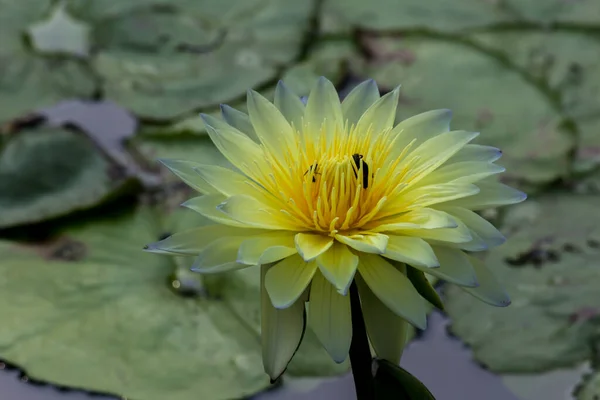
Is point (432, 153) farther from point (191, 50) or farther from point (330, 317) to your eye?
point (191, 50)

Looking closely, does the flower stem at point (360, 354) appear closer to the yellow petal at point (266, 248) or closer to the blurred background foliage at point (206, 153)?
the yellow petal at point (266, 248)

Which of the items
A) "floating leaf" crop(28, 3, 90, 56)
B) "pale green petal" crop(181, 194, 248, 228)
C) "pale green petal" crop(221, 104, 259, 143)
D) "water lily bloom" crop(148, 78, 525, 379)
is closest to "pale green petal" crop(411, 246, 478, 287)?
"water lily bloom" crop(148, 78, 525, 379)

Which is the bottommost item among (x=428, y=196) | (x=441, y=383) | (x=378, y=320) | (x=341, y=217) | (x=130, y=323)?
(x=130, y=323)

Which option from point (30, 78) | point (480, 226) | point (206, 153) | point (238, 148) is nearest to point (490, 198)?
point (480, 226)

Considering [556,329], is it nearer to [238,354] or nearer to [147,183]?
[238,354]

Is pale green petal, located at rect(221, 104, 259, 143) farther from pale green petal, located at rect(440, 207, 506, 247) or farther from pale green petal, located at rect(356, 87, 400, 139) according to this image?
pale green petal, located at rect(440, 207, 506, 247)

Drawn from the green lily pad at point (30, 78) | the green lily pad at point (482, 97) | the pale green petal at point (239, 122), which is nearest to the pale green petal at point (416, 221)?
the pale green petal at point (239, 122)
